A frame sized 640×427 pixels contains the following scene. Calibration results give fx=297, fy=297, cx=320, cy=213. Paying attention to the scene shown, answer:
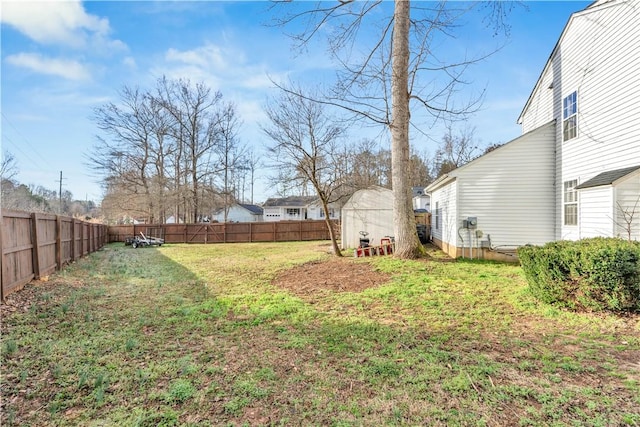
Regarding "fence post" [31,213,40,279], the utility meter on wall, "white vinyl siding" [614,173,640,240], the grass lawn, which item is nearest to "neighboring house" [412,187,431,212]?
the utility meter on wall

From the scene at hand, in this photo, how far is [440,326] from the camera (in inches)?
163

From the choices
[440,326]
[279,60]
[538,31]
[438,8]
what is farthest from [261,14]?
[440,326]

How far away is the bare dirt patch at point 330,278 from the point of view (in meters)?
6.44

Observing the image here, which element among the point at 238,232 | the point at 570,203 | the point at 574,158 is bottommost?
the point at 238,232

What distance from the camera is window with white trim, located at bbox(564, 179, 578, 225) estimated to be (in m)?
8.40

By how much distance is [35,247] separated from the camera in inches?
268

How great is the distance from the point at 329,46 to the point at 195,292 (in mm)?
8685

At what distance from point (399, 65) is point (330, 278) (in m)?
6.79

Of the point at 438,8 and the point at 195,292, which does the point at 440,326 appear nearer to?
the point at 195,292

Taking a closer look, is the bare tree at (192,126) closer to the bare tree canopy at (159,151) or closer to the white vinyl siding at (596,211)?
the bare tree canopy at (159,151)

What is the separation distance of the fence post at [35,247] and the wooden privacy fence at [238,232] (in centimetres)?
1545

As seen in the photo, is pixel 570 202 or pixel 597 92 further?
pixel 570 202

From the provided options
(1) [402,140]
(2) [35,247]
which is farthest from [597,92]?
(2) [35,247]

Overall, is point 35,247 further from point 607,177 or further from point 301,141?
point 607,177
